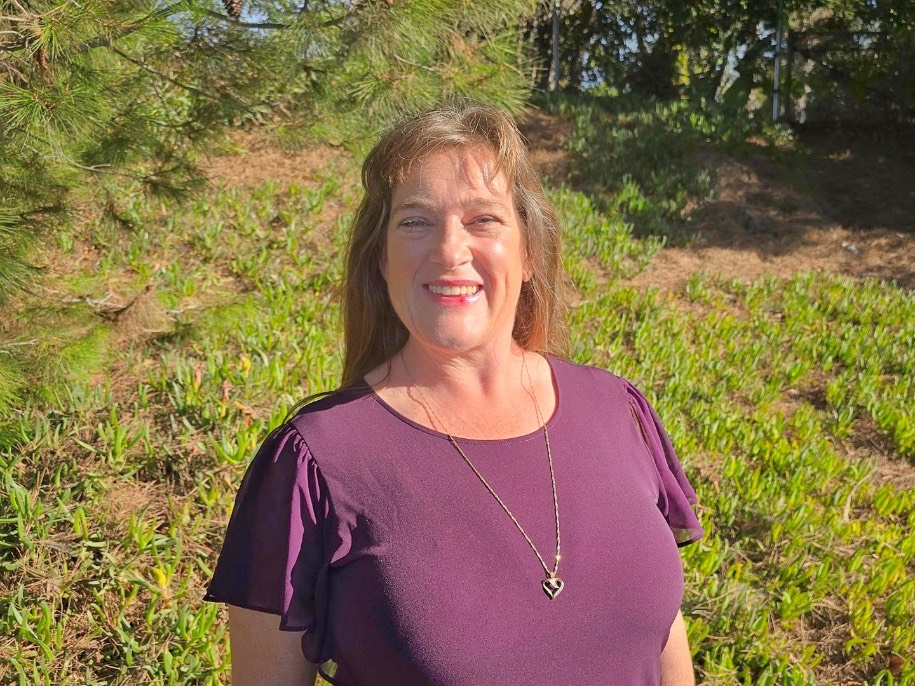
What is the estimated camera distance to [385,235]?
1.76 metres

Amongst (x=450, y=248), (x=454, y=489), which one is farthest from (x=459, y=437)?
(x=450, y=248)

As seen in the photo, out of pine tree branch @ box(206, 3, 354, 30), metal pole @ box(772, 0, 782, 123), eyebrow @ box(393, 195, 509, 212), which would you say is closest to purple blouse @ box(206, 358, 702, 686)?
eyebrow @ box(393, 195, 509, 212)

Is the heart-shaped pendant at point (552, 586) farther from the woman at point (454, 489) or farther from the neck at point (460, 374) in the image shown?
the neck at point (460, 374)

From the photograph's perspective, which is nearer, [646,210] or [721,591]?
[721,591]

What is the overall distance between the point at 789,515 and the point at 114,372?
2.94 meters

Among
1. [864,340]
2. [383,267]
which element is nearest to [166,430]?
[383,267]

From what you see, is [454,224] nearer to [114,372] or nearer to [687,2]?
[114,372]

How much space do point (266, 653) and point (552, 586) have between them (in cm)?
48

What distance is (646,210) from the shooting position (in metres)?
7.75

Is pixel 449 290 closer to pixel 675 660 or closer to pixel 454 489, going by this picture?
pixel 454 489

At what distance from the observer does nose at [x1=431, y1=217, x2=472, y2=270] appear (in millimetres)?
1631

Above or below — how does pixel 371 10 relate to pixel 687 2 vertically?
below

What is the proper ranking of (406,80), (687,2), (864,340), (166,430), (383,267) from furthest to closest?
(687,2)
(864,340)
(406,80)
(166,430)
(383,267)

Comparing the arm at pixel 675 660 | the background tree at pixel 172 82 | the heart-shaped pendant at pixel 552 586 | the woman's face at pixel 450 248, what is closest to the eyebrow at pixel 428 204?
the woman's face at pixel 450 248
